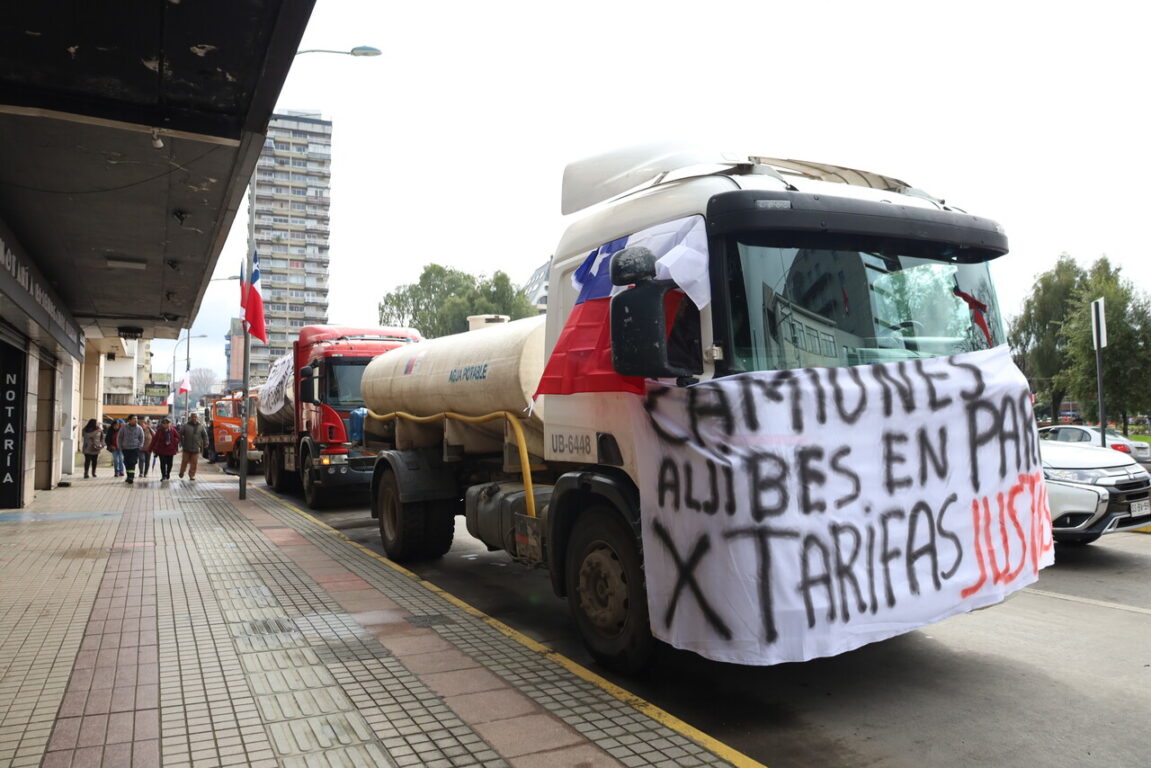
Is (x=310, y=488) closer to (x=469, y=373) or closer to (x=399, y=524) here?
(x=399, y=524)

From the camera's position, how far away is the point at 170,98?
21.7ft

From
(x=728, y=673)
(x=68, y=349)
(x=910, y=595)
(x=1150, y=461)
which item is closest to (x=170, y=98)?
(x=728, y=673)

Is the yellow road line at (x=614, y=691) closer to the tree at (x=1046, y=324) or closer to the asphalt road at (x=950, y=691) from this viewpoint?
the asphalt road at (x=950, y=691)

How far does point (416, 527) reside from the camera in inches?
329

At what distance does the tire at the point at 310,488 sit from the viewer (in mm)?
14078

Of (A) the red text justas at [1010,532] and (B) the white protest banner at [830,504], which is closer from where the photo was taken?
(B) the white protest banner at [830,504]

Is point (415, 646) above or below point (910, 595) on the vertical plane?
below

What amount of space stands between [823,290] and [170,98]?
5.67m

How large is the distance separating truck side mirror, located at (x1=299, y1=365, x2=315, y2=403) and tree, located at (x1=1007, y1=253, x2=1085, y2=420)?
3611cm

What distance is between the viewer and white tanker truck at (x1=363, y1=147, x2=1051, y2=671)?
3695 millimetres

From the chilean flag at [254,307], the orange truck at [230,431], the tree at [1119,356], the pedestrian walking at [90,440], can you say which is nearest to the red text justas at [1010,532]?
the chilean flag at [254,307]

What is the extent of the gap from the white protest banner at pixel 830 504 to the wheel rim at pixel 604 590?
1.67 feet

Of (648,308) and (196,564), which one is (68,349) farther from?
(648,308)

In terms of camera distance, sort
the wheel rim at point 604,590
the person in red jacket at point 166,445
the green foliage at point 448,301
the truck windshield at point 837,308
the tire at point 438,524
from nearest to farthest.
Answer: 1. the truck windshield at point 837,308
2. the wheel rim at point 604,590
3. the tire at point 438,524
4. the person in red jacket at point 166,445
5. the green foliage at point 448,301
